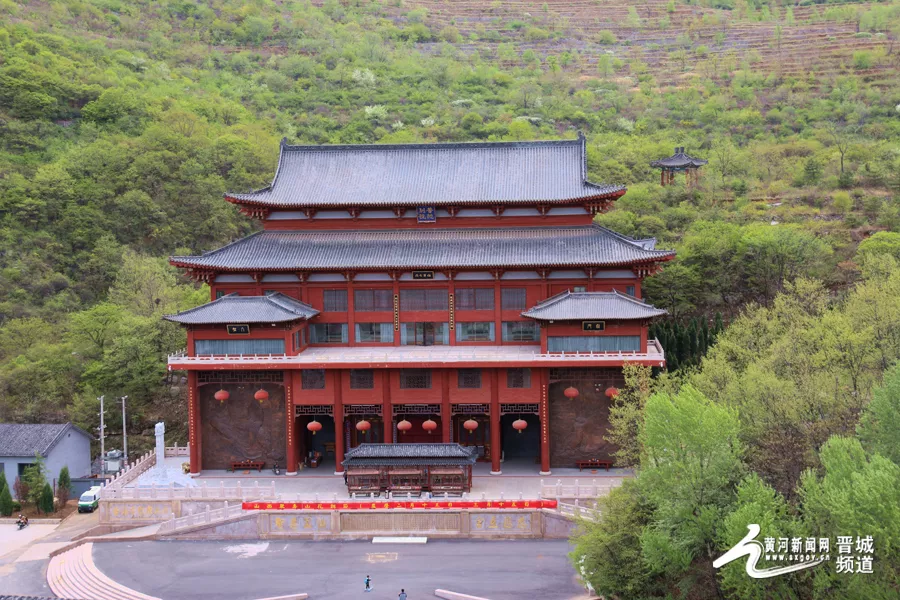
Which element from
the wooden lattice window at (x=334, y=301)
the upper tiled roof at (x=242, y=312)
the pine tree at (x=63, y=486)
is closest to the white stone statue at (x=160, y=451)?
the pine tree at (x=63, y=486)

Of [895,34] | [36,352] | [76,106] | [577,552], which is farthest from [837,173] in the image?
[76,106]

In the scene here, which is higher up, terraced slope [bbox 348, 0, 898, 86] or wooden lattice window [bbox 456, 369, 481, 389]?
terraced slope [bbox 348, 0, 898, 86]

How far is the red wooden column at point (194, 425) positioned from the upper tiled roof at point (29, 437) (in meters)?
7.63

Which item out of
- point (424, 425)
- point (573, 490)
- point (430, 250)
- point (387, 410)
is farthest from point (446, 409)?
point (430, 250)

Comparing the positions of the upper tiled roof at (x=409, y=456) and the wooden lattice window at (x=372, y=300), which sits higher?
the wooden lattice window at (x=372, y=300)

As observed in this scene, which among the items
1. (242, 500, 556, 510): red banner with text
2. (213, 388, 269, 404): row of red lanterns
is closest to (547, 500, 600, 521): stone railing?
(242, 500, 556, 510): red banner with text

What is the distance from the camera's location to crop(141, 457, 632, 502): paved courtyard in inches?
1346

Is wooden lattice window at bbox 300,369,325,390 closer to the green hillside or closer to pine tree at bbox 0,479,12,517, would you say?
the green hillside

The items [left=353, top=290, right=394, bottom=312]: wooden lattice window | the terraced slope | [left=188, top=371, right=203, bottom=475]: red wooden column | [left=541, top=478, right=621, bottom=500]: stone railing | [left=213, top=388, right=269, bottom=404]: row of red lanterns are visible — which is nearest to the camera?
[left=541, top=478, right=621, bottom=500]: stone railing

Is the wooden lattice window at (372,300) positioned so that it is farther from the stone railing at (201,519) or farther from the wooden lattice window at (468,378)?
the stone railing at (201,519)

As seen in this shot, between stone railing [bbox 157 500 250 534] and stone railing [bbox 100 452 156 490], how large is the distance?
9.82 feet

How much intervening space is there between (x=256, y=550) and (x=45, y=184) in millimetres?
38569

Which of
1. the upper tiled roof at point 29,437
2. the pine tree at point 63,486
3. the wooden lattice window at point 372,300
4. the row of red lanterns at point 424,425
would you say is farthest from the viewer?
the upper tiled roof at point 29,437

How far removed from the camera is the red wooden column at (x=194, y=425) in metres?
37.2
